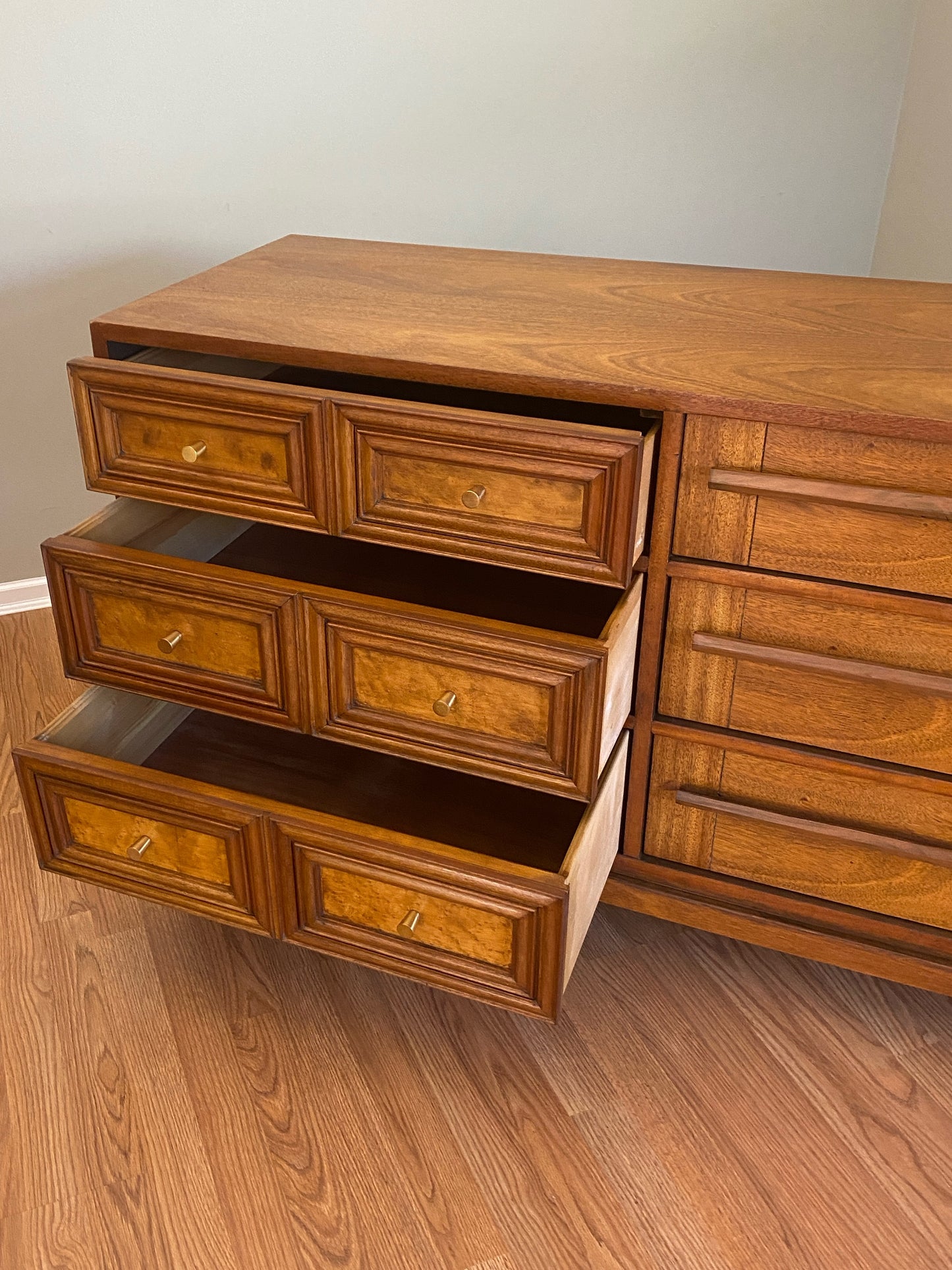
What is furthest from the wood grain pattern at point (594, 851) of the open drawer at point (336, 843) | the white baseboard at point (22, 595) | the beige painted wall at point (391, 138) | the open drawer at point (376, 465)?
the white baseboard at point (22, 595)

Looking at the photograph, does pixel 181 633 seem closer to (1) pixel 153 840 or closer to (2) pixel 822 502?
(1) pixel 153 840

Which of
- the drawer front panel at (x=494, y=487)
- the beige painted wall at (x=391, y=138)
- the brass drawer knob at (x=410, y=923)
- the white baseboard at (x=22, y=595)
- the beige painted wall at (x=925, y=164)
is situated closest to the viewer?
the drawer front panel at (x=494, y=487)

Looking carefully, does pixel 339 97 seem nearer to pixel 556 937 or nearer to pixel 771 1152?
pixel 556 937

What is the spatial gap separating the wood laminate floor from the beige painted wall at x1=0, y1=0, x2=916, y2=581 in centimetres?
86

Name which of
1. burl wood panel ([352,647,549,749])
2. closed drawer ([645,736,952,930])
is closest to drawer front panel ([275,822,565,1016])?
burl wood panel ([352,647,549,749])

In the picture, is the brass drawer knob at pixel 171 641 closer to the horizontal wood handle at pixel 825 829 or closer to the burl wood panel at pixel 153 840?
the burl wood panel at pixel 153 840

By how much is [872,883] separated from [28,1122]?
80cm

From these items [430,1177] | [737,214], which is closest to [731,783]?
[430,1177]

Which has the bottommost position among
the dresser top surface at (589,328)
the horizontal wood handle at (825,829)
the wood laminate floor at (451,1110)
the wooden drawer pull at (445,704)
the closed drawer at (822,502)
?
the wood laminate floor at (451,1110)

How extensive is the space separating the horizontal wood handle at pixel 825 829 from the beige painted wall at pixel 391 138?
986mm

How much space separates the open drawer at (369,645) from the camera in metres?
0.92

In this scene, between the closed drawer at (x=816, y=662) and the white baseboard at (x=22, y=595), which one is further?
the white baseboard at (x=22, y=595)

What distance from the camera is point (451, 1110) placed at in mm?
1047

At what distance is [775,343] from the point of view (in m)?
0.99
